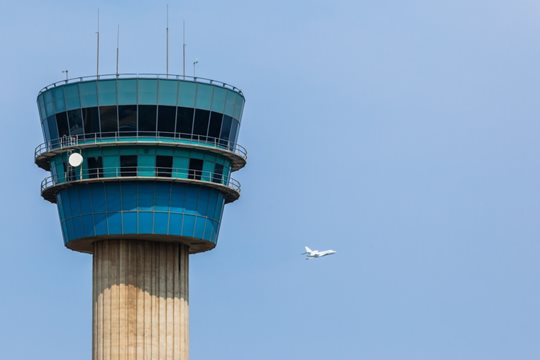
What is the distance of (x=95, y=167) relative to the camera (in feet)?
373

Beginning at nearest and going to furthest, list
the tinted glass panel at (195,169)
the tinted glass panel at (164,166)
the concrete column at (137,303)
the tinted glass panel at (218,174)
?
the concrete column at (137,303) < the tinted glass panel at (164,166) < the tinted glass panel at (195,169) < the tinted glass panel at (218,174)

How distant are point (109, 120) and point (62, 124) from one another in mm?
3967

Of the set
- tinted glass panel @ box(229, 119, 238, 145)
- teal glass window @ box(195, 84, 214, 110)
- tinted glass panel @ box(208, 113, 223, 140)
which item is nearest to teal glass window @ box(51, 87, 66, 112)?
teal glass window @ box(195, 84, 214, 110)

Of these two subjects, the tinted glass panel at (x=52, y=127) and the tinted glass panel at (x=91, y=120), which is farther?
the tinted glass panel at (x=52, y=127)

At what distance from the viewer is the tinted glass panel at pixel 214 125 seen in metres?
115

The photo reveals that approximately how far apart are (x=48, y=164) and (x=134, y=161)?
305 inches

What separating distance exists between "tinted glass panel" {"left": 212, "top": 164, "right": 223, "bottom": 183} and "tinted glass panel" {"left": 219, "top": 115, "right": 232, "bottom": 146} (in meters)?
1.72

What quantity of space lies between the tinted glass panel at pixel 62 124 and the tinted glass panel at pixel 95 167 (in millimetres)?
3145

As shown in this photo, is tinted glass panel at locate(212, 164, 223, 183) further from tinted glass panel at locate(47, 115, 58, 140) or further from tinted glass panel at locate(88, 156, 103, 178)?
tinted glass panel at locate(47, 115, 58, 140)

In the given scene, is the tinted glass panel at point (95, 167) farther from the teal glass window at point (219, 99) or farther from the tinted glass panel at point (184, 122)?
the teal glass window at point (219, 99)

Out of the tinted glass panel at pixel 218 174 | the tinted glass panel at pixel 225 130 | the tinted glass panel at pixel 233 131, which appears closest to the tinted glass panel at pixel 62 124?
the tinted glass panel at pixel 218 174

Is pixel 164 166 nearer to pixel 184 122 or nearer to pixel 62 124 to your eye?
pixel 184 122

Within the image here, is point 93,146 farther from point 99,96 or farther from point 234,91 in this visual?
point 234,91

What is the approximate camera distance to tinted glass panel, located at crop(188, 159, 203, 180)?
114438 millimetres
